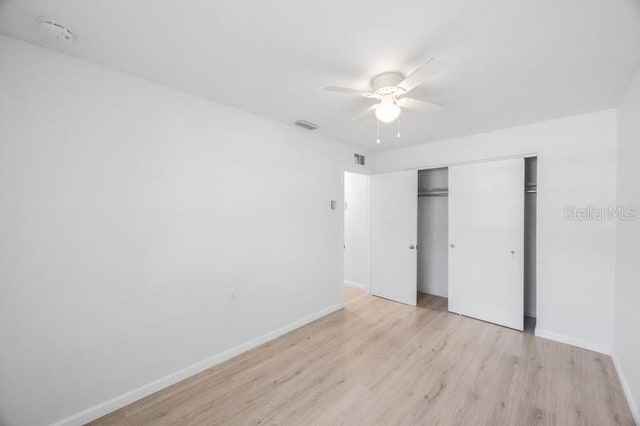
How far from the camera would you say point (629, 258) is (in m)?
2.10

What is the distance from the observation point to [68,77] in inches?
69.9

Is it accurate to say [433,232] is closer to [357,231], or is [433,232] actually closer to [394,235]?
[394,235]

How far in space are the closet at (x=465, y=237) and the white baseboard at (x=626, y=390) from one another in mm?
798

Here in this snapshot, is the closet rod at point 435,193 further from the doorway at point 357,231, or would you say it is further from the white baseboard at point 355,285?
the white baseboard at point 355,285

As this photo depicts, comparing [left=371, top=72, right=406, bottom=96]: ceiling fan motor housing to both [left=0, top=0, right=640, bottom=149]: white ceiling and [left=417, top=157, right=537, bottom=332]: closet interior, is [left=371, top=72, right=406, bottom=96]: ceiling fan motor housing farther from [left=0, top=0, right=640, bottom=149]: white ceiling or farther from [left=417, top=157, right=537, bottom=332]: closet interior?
[left=417, top=157, right=537, bottom=332]: closet interior

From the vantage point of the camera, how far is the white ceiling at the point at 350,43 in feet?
4.49

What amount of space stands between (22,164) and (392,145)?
4.04 m

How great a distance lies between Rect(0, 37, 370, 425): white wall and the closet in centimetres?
210

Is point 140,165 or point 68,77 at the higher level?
point 68,77

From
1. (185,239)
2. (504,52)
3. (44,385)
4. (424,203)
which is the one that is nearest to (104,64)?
(185,239)

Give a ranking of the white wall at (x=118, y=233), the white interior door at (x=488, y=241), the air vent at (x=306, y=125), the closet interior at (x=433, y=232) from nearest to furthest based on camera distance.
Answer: the white wall at (x=118, y=233) → the air vent at (x=306, y=125) → the white interior door at (x=488, y=241) → the closet interior at (x=433, y=232)

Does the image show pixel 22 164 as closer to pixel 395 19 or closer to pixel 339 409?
pixel 395 19

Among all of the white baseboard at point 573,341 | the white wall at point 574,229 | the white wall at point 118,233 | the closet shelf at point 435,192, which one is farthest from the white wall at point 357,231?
the white baseboard at point 573,341

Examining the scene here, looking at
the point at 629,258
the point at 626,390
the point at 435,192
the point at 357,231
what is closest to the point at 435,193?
the point at 435,192
